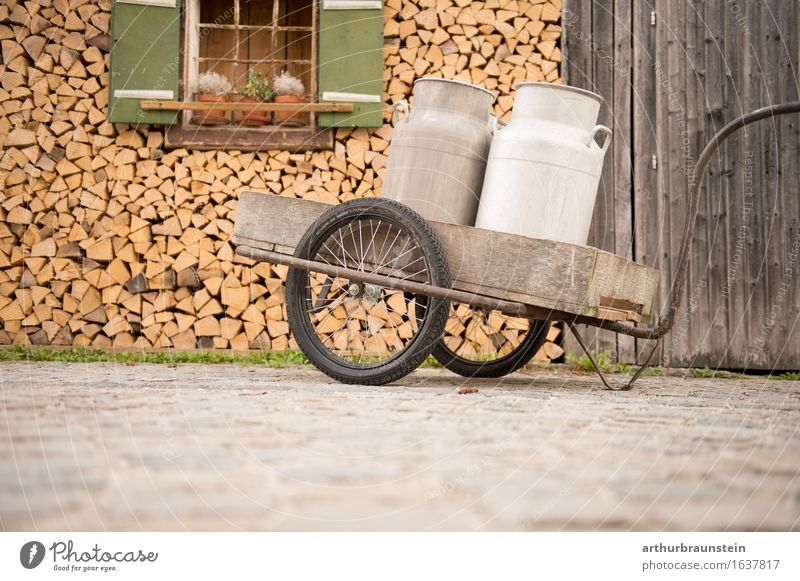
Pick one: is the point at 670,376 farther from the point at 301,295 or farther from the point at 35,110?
the point at 35,110

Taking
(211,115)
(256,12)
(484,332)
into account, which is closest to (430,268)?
(484,332)

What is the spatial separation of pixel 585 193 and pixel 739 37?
88.2 inches

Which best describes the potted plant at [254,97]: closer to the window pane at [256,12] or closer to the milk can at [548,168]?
the window pane at [256,12]

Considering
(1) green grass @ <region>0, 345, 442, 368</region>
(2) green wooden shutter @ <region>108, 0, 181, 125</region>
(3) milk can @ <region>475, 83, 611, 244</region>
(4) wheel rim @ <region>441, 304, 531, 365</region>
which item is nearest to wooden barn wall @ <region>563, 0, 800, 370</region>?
(4) wheel rim @ <region>441, 304, 531, 365</region>

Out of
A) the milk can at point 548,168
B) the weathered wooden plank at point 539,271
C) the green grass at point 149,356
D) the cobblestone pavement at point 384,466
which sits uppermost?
the milk can at point 548,168

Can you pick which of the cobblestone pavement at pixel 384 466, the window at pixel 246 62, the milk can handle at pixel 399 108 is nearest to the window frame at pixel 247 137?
the window at pixel 246 62

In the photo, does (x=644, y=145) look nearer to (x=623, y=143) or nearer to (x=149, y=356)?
(x=623, y=143)

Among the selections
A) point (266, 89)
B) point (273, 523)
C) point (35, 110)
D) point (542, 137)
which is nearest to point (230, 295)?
point (266, 89)

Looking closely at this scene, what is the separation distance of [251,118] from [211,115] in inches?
10.0

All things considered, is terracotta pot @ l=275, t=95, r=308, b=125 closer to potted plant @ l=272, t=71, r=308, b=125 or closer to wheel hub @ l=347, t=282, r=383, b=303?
potted plant @ l=272, t=71, r=308, b=125

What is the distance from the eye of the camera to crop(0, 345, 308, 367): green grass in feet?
12.0

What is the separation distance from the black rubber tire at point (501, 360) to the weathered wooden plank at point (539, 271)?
53 cm

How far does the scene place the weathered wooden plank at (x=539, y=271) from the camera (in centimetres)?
228

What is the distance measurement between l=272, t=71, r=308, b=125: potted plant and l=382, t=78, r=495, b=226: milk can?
1833 millimetres
